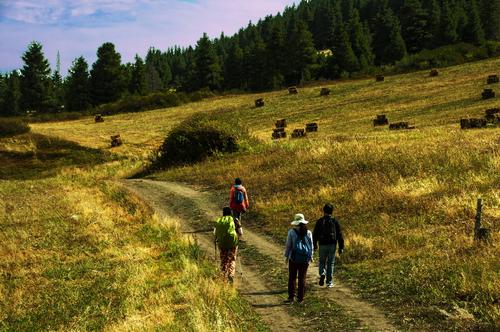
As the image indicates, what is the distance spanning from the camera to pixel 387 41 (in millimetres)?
109312

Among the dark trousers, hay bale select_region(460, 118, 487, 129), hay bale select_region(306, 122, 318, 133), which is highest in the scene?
hay bale select_region(460, 118, 487, 129)

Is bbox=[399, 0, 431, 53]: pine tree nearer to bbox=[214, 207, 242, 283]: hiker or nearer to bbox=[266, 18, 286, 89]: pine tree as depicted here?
bbox=[266, 18, 286, 89]: pine tree

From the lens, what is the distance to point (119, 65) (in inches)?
3799

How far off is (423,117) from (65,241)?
3295cm

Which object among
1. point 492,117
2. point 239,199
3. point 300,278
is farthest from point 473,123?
point 300,278

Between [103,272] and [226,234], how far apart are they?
4300 millimetres

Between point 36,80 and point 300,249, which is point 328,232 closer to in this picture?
point 300,249

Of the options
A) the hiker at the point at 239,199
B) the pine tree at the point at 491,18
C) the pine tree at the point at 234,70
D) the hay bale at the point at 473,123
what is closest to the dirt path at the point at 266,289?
the hiker at the point at 239,199

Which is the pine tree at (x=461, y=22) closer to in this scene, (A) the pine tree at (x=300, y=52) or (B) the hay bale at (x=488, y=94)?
(A) the pine tree at (x=300, y=52)

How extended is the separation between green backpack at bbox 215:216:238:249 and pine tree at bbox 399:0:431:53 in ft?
341

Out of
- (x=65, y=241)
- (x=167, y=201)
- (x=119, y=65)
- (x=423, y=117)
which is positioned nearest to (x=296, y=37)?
(x=119, y=65)

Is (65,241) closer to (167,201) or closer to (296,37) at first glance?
(167,201)

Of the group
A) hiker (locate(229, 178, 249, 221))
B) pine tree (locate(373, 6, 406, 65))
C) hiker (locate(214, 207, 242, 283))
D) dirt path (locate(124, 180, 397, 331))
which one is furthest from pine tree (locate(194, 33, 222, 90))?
hiker (locate(214, 207, 242, 283))

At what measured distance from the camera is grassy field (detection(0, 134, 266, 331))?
1143 cm
